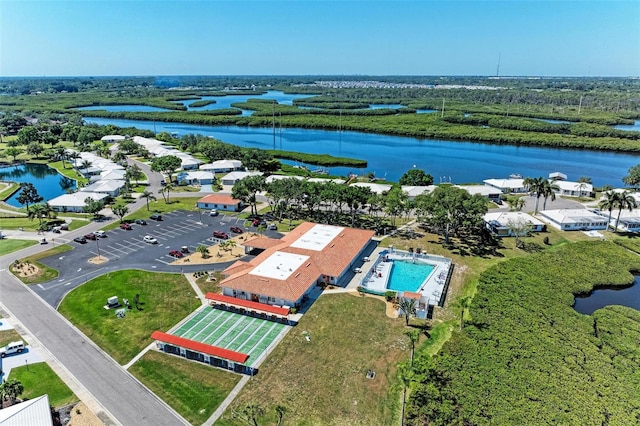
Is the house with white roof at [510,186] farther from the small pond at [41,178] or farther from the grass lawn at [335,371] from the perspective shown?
the small pond at [41,178]

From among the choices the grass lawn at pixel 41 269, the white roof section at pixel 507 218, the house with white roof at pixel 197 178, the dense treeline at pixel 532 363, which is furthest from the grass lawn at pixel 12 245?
the white roof section at pixel 507 218

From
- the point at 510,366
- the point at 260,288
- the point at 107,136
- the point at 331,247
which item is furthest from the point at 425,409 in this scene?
the point at 107,136

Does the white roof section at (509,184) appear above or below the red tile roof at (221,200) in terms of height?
above

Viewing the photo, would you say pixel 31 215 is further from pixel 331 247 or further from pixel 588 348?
pixel 588 348

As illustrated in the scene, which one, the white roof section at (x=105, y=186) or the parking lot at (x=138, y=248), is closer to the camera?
the parking lot at (x=138, y=248)

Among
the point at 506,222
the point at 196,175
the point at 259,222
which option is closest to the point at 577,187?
the point at 506,222
